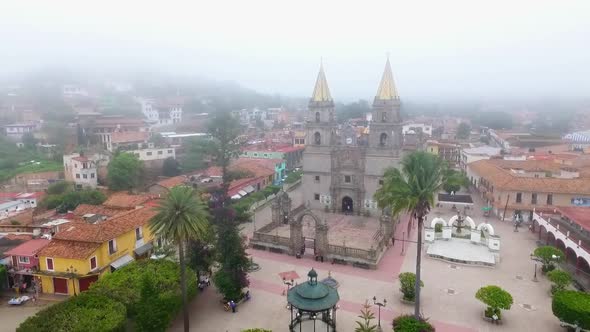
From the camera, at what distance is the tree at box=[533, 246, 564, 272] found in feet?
96.7

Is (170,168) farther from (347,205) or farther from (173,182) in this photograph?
(347,205)

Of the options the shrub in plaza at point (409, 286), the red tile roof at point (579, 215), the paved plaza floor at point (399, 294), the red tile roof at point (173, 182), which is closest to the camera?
the paved plaza floor at point (399, 294)

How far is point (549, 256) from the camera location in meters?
29.5

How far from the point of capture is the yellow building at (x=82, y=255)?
89.8ft

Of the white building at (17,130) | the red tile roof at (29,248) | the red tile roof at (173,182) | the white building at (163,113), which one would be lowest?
the red tile roof at (173,182)

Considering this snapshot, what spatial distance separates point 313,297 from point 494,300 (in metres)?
10.5

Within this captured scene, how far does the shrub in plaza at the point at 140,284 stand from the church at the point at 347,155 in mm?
24015

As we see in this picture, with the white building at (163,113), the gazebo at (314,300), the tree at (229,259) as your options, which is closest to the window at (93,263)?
the tree at (229,259)

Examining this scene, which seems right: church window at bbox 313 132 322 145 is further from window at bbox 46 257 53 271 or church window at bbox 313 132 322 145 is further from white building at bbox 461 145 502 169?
window at bbox 46 257 53 271

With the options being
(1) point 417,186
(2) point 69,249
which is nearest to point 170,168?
(2) point 69,249

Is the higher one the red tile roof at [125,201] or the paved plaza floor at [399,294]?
the red tile roof at [125,201]

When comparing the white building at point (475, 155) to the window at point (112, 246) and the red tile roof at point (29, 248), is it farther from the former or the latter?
the red tile roof at point (29, 248)

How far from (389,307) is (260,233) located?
46.0ft

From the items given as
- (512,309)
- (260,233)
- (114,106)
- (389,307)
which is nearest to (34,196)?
(260,233)
